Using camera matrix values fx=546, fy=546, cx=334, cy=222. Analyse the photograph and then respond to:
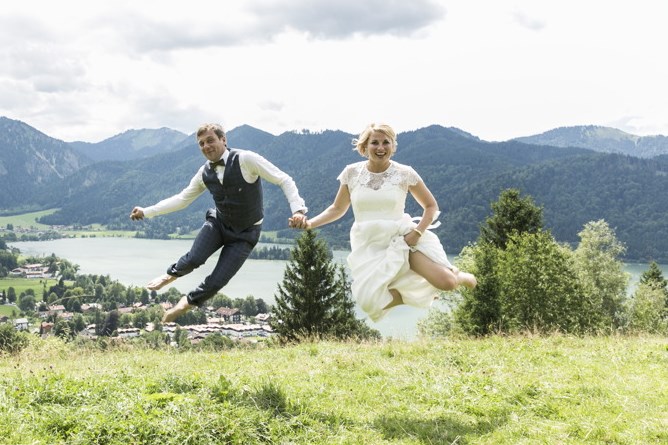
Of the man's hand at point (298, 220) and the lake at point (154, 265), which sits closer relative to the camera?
the man's hand at point (298, 220)

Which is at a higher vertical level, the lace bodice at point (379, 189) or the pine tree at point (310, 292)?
the lace bodice at point (379, 189)

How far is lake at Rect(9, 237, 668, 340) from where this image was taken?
68875mm

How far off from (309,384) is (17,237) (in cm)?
20372

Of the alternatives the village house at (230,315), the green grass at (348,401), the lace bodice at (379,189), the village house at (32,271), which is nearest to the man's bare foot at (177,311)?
the green grass at (348,401)

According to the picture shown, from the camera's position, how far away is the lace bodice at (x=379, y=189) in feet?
18.7

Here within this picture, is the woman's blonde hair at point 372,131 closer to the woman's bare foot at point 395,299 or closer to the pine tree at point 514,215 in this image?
the woman's bare foot at point 395,299

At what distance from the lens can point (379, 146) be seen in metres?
5.64

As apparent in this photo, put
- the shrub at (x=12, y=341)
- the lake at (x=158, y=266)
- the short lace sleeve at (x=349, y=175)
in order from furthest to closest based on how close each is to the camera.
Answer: the lake at (x=158, y=266) → the shrub at (x=12, y=341) → the short lace sleeve at (x=349, y=175)

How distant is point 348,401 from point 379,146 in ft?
8.36

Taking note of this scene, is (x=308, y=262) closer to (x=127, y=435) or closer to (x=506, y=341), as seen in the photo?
(x=506, y=341)

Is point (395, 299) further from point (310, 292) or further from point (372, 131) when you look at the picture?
point (310, 292)

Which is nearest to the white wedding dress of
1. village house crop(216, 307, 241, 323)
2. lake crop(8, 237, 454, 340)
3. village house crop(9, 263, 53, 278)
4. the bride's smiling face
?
the bride's smiling face

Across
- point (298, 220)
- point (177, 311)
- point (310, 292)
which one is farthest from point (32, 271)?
point (298, 220)

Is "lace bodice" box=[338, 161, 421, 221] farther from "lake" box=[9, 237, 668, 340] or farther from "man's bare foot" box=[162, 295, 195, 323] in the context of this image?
"lake" box=[9, 237, 668, 340]
